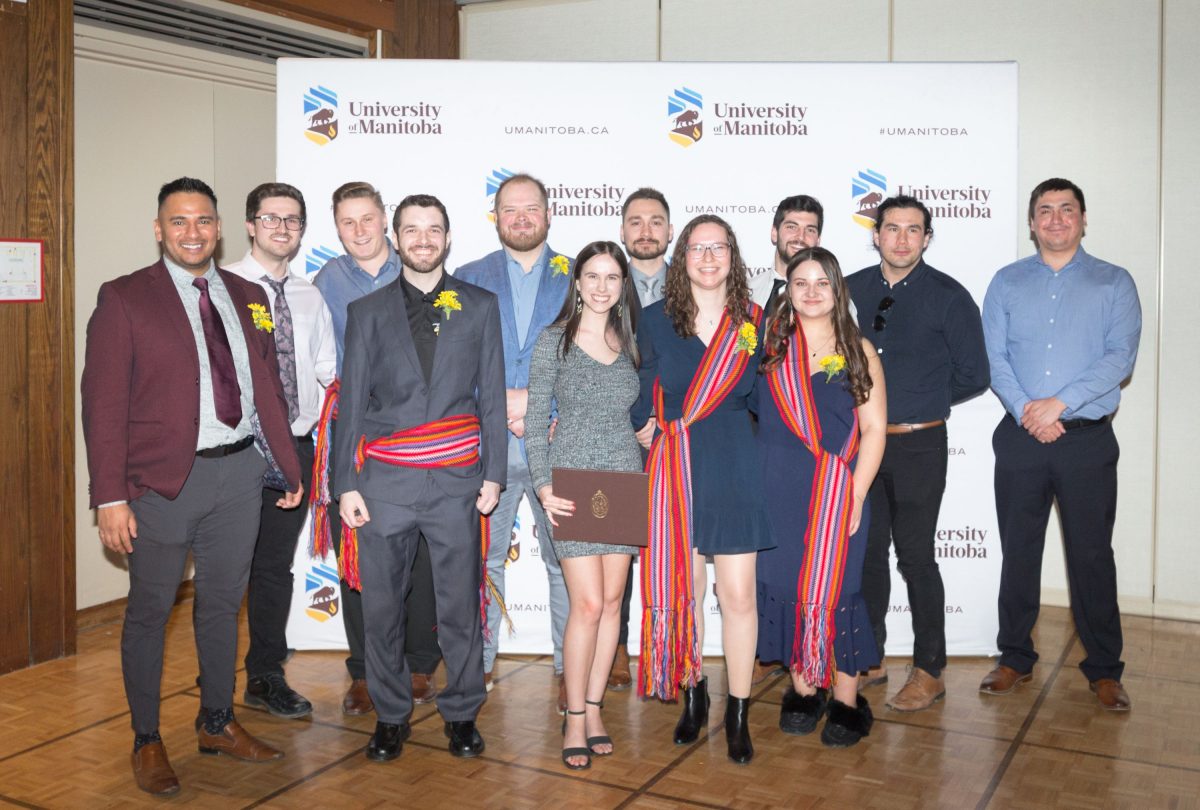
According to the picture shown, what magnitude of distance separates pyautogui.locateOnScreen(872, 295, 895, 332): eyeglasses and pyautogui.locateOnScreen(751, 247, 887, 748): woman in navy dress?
554mm

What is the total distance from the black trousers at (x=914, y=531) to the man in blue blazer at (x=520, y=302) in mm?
1194

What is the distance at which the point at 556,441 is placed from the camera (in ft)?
11.6

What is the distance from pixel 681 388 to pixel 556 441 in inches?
17.0

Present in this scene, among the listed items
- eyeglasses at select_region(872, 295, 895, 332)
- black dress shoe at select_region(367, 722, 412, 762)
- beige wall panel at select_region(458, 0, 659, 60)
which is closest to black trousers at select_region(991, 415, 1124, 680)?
eyeglasses at select_region(872, 295, 895, 332)

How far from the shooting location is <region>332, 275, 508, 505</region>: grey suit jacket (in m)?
3.54

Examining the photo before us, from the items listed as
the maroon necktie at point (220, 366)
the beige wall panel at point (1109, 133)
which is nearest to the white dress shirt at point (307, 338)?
the maroon necktie at point (220, 366)

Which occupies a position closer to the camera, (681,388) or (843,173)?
(681,388)

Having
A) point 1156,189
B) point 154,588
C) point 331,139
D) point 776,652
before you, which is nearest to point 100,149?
point 331,139

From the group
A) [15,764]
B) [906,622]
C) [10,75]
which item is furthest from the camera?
[906,622]

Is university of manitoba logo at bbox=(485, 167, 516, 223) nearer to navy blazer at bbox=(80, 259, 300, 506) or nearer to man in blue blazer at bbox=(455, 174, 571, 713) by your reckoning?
man in blue blazer at bbox=(455, 174, 571, 713)

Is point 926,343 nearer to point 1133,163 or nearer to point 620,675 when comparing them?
point 620,675

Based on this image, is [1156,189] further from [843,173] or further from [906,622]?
[906,622]

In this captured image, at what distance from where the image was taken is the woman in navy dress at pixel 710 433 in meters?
3.57

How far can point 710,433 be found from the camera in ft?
11.8
